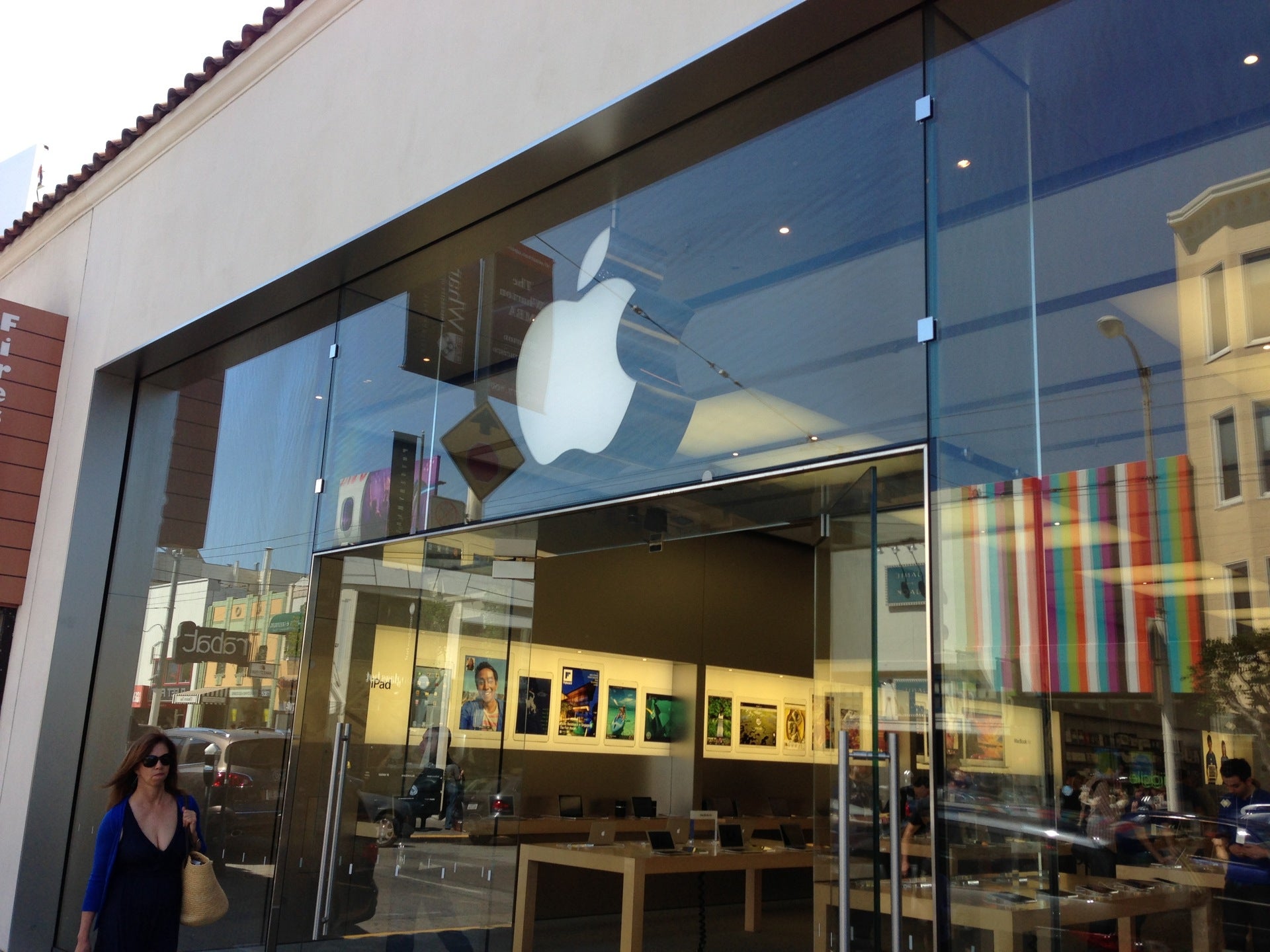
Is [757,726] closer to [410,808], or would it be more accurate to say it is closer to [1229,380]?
[410,808]

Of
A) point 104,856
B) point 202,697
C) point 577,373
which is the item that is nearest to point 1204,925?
point 577,373

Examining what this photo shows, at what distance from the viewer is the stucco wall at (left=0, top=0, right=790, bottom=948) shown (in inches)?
170

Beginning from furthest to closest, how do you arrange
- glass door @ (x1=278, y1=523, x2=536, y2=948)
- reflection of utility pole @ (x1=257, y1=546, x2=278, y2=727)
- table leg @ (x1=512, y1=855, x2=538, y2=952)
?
1. table leg @ (x1=512, y1=855, x2=538, y2=952)
2. reflection of utility pole @ (x1=257, y1=546, x2=278, y2=727)
3. glass door @ (x1=278, y1=523, x2=536, y2=948)

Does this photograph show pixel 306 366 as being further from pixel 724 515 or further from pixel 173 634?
pixel 724 515

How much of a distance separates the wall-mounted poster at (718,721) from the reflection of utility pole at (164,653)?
5621mm

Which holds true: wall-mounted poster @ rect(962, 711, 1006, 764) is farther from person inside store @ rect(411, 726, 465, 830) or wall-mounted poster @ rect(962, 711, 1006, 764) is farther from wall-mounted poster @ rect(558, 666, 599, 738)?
wall-mounted poster @ rect(558, 666, 599, 738)

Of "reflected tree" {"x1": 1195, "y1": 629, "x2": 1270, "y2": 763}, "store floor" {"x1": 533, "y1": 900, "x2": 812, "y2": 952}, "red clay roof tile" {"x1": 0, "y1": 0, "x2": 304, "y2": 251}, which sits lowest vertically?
"store floor" {"x1": 533, "y1": 900, "x2": 812, "y2": 952}

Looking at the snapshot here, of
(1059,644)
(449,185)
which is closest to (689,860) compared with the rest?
(449,185)

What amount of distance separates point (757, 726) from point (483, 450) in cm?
748

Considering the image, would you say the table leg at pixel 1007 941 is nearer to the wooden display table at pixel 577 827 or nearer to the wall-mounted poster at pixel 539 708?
the wooden display table at pixel 577 827

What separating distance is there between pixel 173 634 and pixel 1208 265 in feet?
20.2

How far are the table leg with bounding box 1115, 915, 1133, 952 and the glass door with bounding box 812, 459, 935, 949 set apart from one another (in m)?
0.50

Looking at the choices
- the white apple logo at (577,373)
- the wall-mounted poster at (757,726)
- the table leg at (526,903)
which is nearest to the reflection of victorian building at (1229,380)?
the white apple logo at (577,373)

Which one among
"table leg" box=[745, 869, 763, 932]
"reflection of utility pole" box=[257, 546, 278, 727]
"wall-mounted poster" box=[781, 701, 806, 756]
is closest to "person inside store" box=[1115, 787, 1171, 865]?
Answer: "reflection of utility pole" box=[257, 546, 278, 727]
